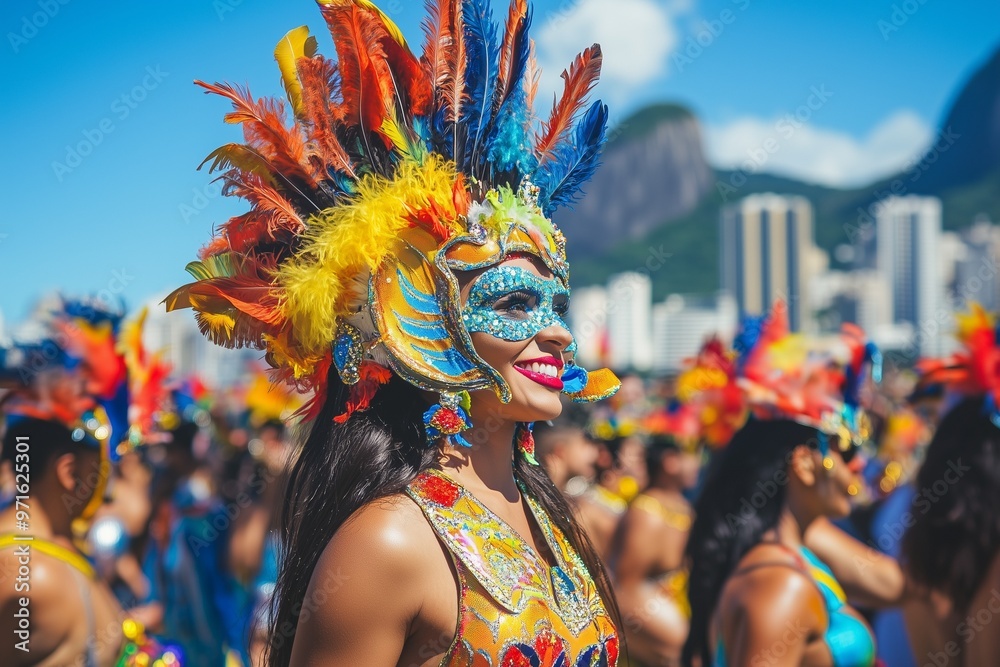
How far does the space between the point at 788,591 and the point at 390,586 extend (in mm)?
2242

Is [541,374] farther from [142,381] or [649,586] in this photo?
[649,586]

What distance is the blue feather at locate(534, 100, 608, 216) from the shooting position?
2.72 meters

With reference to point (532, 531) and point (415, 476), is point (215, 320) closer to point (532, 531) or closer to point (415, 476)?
point (415, 476)

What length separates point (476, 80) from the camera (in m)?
2.56

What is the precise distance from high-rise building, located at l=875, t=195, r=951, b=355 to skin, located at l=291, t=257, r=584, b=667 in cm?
8836

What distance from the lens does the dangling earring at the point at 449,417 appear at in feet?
7.73

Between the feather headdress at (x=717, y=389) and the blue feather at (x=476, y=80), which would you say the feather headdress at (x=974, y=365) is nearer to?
the feather headdress at (x=717, y=389)

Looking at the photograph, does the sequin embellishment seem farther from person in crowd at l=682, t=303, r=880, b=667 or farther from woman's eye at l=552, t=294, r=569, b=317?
person in crowd at l=682, t=303, r=880, b=667

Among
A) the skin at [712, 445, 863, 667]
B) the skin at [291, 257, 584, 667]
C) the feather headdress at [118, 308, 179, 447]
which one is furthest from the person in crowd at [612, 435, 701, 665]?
the skin at [291, 257, 584, 667]

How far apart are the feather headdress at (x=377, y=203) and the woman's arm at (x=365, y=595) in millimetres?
377

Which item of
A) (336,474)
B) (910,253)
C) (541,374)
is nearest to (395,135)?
(541,374)

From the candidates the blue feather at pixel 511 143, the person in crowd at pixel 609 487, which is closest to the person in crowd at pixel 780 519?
the blue feather at pixel 511 143

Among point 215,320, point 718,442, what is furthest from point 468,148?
point 718,442

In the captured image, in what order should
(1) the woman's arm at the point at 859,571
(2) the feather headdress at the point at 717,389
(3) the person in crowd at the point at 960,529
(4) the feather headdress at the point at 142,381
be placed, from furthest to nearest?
(1) the woman's arm at the point at 859,571 < (2) the feather headdress at the point at 717,389 < (4) the feather headdress at the point at 142,381 < (3) the person in crowd at the point at 960,529
